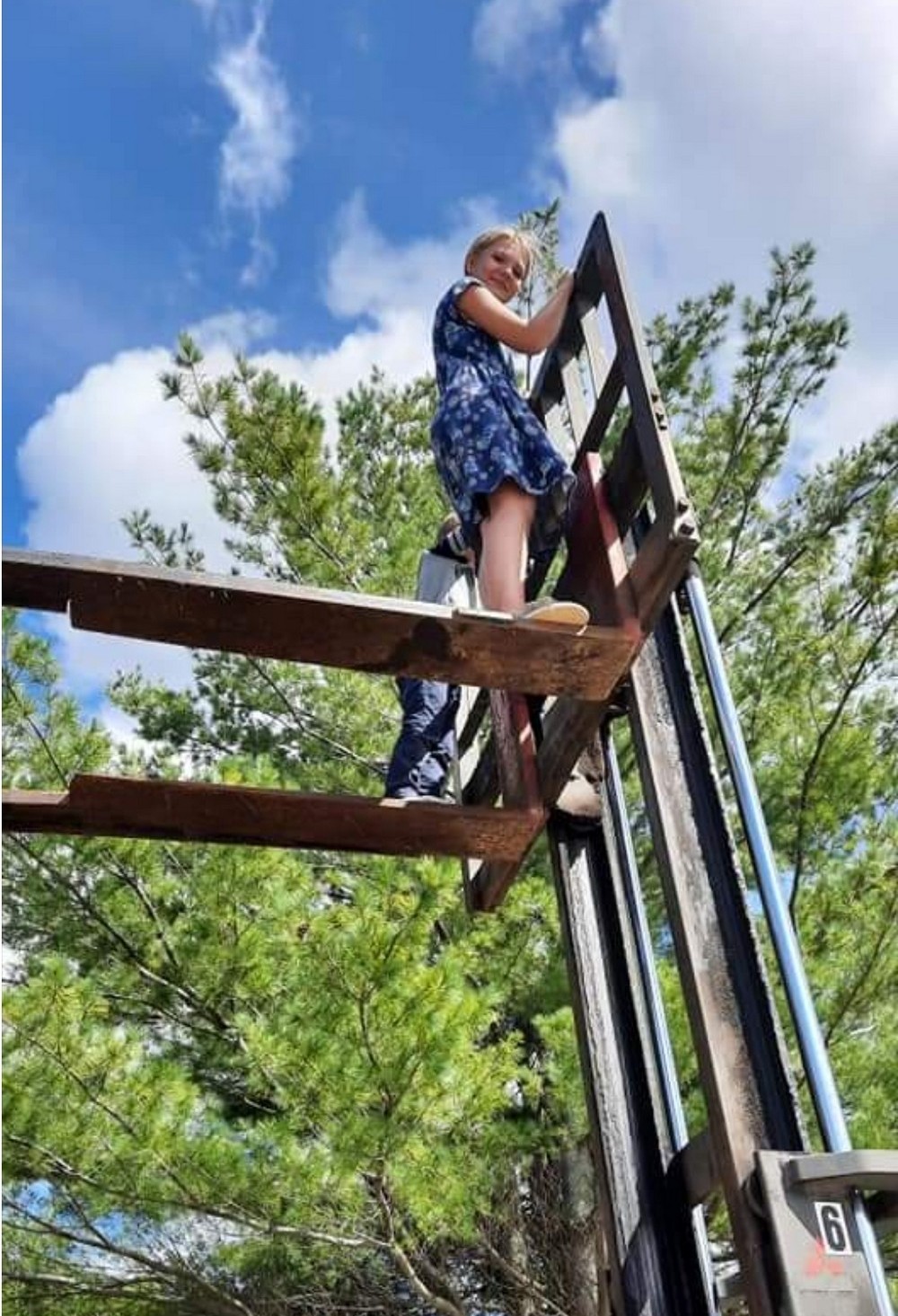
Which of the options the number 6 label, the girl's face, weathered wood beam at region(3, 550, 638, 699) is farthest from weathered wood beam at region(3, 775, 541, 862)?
the girl's face

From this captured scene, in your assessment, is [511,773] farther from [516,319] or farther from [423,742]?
[516,319]

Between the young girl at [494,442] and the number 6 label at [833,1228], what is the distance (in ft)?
3.67

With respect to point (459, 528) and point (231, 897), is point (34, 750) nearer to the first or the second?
point (231, 897)

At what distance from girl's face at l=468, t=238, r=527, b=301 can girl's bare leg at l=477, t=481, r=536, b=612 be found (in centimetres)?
70

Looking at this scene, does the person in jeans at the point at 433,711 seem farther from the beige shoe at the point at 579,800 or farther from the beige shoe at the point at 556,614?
the beige shoe at the point at 556,614

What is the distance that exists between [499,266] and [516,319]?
365 mm

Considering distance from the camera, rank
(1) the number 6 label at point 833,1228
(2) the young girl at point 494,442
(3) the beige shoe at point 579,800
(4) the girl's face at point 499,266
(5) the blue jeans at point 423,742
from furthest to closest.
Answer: (4) the girl's face at point 499,266, (5) the blue jeans at point 423,742, (3) the beige shoe at point 579,800, (2) the young girl at point 494,442, (1) the number 6 label at point 833,1228

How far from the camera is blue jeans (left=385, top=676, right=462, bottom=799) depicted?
2490 mm

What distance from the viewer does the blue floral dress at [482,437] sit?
2.31m

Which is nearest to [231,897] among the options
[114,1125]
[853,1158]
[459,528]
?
[114,1125]

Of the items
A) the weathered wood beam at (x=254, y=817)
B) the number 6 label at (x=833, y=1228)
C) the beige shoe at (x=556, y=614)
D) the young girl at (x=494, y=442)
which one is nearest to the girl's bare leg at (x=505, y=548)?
the young girl at (x=494, y=442)

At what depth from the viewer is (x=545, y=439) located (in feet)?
7.87

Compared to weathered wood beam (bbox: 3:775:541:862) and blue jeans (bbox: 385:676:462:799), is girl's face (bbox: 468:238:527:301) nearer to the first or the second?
blue jeans (bbox: 385:676:462:799)

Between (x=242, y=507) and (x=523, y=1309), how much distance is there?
4.41 meters
